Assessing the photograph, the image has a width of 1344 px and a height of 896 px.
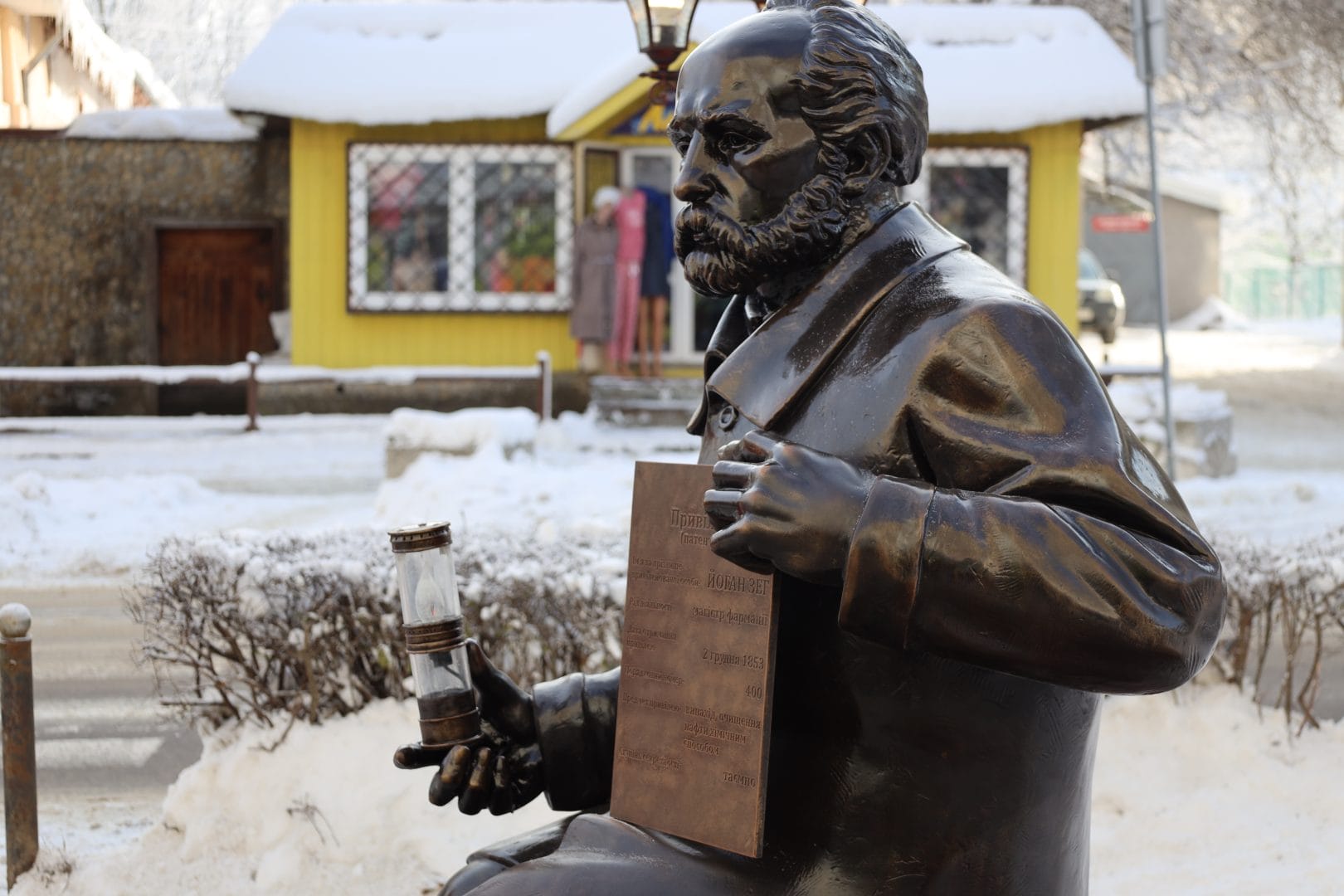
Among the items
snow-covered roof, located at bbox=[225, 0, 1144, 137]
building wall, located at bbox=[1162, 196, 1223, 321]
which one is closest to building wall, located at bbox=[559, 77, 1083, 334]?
snow-covered roof, located at bbox=[225, 0, 1144, 137]

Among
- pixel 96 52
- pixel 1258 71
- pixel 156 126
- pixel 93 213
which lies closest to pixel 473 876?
pixel 156 126

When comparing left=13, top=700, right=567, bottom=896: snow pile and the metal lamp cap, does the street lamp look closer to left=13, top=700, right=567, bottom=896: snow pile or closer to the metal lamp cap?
left=13, top=700, right=567, bottom=896: snow pile

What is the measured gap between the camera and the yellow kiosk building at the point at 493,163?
15781 millimetres

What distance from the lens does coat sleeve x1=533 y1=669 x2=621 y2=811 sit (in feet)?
7.30

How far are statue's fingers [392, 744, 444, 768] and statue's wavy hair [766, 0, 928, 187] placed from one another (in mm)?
966

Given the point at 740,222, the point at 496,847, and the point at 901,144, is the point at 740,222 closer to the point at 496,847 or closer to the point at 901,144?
the point at 901,144

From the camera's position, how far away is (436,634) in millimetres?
2107

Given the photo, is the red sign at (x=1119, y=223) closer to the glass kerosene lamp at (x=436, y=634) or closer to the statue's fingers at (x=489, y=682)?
the statue's fingers at (x=489, y=682)

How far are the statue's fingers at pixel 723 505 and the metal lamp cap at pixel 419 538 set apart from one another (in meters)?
0.50

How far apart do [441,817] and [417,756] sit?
2.67 m

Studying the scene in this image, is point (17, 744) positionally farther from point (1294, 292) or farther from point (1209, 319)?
point (1294, 292)

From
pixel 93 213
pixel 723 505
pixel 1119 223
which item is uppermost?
pixel 1119 223

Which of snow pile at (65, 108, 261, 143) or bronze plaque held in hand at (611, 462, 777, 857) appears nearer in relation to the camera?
bronze plaque held in hand at (611, 462, 777, 857)

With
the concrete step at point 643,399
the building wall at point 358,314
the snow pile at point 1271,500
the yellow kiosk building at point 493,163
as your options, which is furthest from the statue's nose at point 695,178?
the building wall at point 358,314
